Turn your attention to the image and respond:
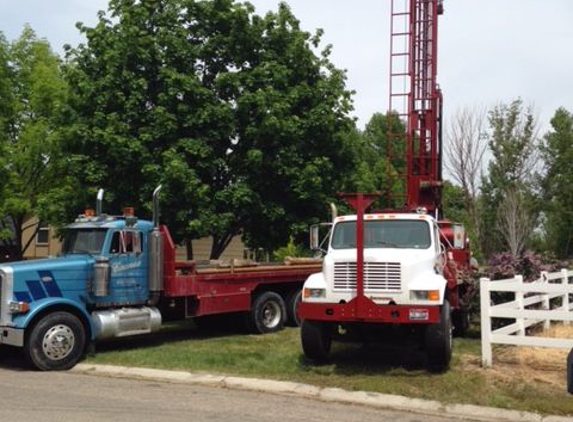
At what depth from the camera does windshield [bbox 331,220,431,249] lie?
10.5 m

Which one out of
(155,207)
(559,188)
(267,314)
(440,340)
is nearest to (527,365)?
(440,340)

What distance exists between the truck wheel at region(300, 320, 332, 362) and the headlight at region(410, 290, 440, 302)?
152 centimetres

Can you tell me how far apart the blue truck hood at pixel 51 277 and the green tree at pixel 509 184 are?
27.2m

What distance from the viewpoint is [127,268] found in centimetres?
1202

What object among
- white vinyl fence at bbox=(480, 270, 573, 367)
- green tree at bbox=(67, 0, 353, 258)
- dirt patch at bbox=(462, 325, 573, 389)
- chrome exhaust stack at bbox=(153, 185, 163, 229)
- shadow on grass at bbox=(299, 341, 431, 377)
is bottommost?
shadow on grass at bbox=(299, 341, 431, 377)

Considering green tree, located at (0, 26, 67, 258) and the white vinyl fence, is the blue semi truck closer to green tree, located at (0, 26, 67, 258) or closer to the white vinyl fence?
the white vinyl fence

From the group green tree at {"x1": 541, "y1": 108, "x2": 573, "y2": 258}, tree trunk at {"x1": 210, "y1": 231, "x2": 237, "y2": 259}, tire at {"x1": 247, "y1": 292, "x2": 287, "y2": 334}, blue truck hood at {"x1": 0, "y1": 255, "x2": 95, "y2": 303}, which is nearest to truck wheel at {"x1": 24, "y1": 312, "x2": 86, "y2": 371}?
blue truck hood at {"x1": 0, "y1": 255, "x2": 95, "y2": 303}

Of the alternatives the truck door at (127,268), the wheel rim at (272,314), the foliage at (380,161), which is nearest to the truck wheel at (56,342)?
the truck door at (127,268)

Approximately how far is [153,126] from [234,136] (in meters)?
2.00

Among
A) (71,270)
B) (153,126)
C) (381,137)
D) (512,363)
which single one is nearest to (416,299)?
(512,363)

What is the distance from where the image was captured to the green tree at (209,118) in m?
16.0

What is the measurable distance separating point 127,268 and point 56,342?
1.93 m

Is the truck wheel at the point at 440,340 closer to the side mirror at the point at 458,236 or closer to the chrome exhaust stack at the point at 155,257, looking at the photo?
the side mirror at the point at 458,236

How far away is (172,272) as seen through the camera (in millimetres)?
12570
